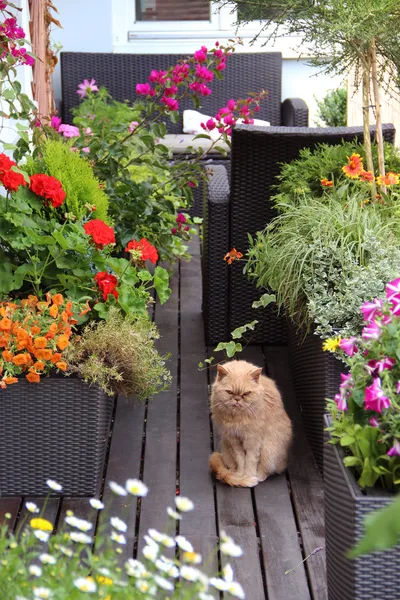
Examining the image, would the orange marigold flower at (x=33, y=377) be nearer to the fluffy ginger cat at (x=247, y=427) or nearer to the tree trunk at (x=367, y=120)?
the fluffy ginger cat at (x=247, y=427)

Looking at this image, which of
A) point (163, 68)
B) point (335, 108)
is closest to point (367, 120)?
point (163, 68)

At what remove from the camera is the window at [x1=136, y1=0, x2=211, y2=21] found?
764 centimetres

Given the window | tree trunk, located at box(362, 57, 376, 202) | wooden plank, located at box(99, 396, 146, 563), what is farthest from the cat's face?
the window

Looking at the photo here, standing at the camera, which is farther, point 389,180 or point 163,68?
point 163,68

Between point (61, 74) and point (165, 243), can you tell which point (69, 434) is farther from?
point (61, 74)

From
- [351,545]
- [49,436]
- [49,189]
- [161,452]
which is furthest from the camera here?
[161,452]

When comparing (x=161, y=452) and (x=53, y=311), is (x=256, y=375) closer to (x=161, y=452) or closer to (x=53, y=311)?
(x=161, y=452)

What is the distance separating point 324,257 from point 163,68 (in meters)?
4.33

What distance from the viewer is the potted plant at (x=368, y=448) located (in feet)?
5.84

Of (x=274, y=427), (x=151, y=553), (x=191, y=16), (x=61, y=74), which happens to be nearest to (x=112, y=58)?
(x=61, y=74)

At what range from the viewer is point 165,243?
4203 mm

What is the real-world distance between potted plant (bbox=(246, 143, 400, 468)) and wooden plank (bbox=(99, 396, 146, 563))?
2.18 ft

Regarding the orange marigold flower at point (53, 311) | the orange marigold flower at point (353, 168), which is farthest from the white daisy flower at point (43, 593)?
the orange marigold flower at point (353, 168)

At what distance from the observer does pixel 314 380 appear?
3.09m
